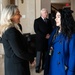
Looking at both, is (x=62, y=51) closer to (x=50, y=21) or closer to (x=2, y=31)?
(x=2, y=31)

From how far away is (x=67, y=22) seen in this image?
220 cm

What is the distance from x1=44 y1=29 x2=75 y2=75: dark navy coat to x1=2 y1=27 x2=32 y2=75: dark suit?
0.27m

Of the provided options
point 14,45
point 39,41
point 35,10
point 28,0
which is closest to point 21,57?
point 14,45

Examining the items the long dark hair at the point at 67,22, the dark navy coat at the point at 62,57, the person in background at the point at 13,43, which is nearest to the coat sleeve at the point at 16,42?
the person in background at the point at 13,43

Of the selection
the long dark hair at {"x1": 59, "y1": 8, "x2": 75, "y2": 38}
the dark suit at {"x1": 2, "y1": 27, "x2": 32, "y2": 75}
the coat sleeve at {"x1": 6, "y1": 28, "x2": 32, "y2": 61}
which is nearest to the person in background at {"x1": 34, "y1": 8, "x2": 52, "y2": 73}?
the dark suit at {"x1": 2, "y1": 27, "x2": 32, "y2": 75}

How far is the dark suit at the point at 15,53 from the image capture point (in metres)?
2.31

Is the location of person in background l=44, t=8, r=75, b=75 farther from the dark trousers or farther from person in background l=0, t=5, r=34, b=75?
the dark trousers

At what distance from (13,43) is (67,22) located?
1.92 ft

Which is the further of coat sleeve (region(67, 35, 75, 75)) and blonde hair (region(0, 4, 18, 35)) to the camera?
blonde hair (region(0, 4, 18, 35))

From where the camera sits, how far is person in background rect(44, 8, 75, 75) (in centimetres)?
220

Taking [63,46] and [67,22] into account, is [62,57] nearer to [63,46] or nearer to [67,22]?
[63,46]

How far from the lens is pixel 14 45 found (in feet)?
7.54

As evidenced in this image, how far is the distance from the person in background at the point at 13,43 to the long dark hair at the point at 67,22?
469mm

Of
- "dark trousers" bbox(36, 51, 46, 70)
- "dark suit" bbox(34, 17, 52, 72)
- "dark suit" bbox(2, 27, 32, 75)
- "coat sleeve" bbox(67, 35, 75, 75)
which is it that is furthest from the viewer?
"dark trousers" bbox(36, 51, 46, 70)
